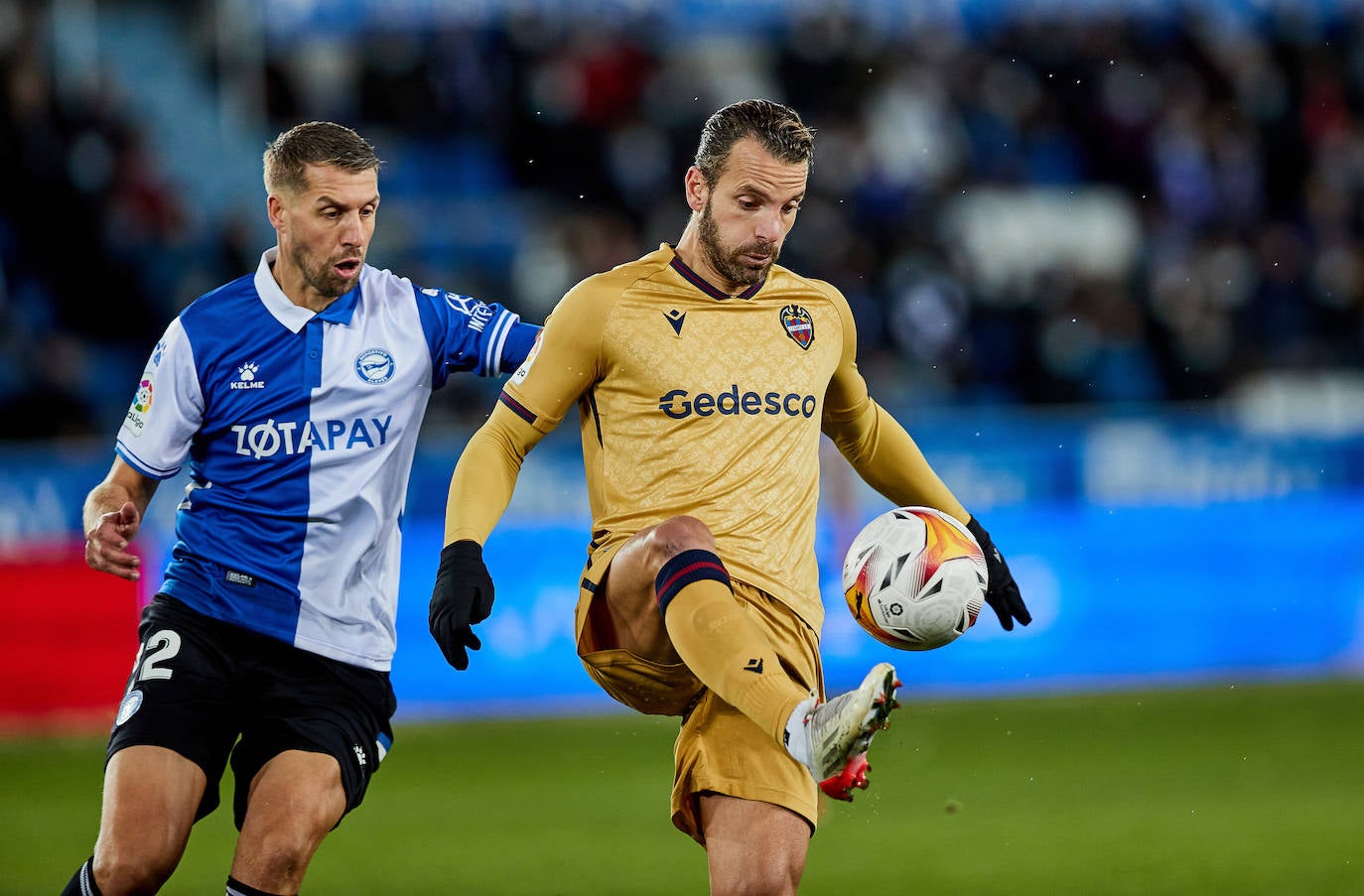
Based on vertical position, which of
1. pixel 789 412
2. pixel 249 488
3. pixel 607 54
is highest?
pixel 607 54

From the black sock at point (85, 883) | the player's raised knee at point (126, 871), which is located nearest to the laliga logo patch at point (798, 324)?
the player's raised knee at point (126, 871)

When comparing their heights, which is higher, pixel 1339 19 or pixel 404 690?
pixel 1339 19

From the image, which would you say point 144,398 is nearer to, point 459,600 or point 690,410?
point 459,600

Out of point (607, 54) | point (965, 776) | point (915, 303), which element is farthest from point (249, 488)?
point (607, 54)

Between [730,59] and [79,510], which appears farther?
[730,59]

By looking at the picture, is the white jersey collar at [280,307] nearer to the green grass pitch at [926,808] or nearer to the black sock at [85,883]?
the black sock at [85,883]

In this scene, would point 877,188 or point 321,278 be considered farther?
point 877,188

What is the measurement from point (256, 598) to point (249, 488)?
12.8 inches

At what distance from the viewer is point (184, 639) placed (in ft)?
16.7

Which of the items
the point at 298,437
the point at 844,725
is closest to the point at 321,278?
the point at 298,437

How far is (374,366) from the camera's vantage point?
5.36 meters

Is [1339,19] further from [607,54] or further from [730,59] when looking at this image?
[607,54]

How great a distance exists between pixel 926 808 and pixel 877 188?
23.8ft

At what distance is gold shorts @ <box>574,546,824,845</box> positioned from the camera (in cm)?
504
